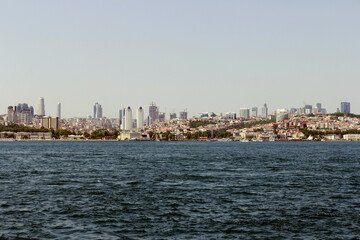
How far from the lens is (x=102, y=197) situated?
27953 mm

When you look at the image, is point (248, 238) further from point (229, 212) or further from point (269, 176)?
point (269, 176)

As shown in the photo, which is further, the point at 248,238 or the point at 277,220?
the point at 277,220

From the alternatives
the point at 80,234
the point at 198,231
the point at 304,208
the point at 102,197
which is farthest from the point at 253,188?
the point at 80,234

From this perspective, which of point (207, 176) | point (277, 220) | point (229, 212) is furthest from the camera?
point (207, 176)

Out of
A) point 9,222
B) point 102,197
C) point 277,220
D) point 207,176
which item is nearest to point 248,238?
point 277,220

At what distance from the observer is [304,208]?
2417cm

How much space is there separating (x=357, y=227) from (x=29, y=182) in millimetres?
25965

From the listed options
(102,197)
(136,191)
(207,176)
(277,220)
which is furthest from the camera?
(207,176)

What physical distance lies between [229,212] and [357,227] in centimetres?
623

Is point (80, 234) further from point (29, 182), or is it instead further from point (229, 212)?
point (29, 182)

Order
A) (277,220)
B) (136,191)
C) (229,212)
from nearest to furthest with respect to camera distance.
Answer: (277,220) < (229,212) < (136,191)

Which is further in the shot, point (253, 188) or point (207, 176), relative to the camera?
point (207, 176)

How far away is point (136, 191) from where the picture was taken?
30906mm

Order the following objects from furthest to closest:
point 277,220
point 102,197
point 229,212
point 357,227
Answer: point 102,197 → point 229,212 → point 277,220 → point 357,227
